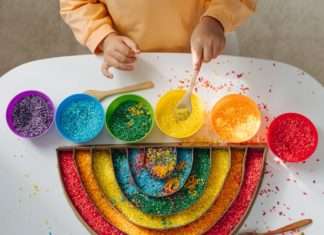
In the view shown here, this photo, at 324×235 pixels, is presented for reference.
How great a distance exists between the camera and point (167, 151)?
83 cm

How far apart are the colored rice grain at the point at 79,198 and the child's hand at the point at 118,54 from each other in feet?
0.59

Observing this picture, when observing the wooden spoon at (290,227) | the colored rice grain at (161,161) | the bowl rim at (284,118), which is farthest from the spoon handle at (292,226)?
the colored rice grain at (161,161)

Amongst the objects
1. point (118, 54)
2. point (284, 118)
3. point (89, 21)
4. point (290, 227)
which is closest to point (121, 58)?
point (118, 54)

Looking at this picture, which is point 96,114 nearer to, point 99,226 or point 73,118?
point 73,118

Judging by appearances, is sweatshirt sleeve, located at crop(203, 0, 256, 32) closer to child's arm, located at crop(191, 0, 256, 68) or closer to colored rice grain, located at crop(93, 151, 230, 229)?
child's arm, located at crop(191, 0, 256, 68)

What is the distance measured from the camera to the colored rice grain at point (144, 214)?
81 centimetres

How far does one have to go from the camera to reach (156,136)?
33.3 inches

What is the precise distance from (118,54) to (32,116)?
7.8 inches

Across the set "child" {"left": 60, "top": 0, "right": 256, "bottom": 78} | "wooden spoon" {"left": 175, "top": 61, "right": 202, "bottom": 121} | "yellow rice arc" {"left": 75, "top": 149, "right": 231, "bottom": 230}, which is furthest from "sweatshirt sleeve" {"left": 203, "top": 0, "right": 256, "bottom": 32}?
"yellow rice arc" {"left": 75, "top": 149, "right": 231, "bottom": 230}

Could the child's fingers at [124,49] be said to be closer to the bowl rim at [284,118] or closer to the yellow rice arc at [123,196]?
the yellow rice arc at [123,196]

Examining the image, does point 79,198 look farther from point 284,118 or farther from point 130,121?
point 284,118

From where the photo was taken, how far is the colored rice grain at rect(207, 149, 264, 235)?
0.81 metres

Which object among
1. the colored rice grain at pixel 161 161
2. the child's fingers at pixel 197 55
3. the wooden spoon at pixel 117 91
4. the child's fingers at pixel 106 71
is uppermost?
the child's fingers at pixel 197 55

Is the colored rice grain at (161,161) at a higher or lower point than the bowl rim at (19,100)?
lower
